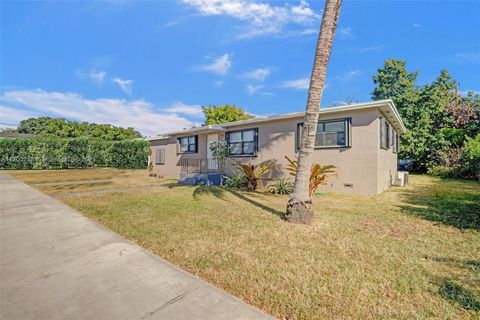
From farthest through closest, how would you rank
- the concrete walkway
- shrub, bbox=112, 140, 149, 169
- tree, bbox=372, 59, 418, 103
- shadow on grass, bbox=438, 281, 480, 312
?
1. shrub, bbox=112, 140, 149, 169
2. tree, bbox=372, 59, 418, 103
3. shadow on grass, bbox=438, 281, 480, 312
4. the concrete walkway

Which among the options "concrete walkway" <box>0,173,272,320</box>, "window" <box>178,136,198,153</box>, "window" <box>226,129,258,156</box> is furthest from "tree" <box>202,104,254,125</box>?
"concrete walkway" <box>0,173,272,320</box>

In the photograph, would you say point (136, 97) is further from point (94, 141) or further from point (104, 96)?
point (94, 141)

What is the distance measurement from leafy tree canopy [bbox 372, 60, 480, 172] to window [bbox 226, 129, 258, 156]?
45.4 ft

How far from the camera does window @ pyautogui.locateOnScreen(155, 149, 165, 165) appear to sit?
18.0 meters

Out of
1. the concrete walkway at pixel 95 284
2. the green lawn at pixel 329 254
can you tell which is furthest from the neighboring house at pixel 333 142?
the concrete walkway at pixel 95 284

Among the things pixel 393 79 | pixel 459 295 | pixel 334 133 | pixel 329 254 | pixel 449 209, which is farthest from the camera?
pixel 393 79

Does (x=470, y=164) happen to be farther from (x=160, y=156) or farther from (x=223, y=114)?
(x=223, y=114)

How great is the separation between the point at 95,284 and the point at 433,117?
24.6 metres

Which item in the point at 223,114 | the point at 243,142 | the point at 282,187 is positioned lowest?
the point at 282,187

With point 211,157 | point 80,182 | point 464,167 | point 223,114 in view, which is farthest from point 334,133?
point 223,114

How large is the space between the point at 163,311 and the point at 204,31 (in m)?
13.0

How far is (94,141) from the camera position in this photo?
77.7ft

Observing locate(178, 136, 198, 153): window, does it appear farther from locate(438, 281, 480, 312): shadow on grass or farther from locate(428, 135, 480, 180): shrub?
locate(428, 135, 480, 180): shrub

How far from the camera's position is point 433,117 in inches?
755
